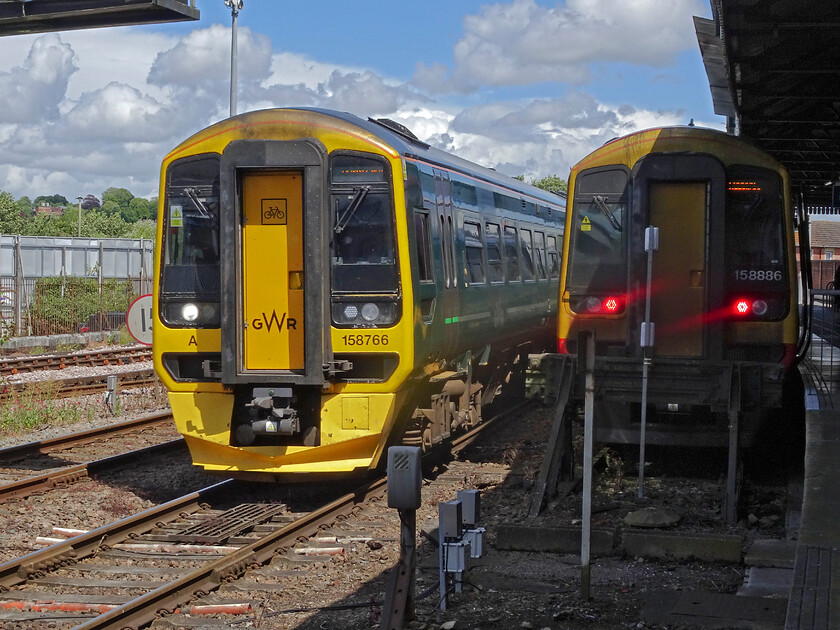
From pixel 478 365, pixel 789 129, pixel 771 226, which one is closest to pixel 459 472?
pixel 478 365

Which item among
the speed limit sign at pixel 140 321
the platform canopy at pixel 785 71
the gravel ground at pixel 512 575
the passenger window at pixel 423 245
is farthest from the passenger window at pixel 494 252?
the speed limit sign at pixel 140 321

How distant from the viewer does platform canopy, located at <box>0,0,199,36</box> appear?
384 inches

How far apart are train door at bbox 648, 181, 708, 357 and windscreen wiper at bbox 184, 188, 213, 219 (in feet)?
13.9

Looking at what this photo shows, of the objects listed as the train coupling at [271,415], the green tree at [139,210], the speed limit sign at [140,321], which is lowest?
the train coupling at [271,415]

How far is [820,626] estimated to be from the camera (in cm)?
516

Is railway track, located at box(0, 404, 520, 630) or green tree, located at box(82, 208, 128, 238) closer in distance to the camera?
railway track, located at box(0, 404, 520, 630)

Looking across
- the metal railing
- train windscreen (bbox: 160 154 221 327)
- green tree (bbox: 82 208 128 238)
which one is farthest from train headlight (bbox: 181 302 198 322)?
green tree (bbox: 82 208 128 238)

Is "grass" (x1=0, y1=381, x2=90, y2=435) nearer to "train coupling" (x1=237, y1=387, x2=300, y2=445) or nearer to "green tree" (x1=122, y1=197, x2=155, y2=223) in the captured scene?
"train coupling" (x1=237, y1=387, x2=300, y2=445)

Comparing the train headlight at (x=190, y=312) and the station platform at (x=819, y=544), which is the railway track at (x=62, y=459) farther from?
the station platform at (x=819, y=544)

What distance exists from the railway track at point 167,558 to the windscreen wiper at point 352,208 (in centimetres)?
243

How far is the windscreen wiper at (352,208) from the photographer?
31.8 ft

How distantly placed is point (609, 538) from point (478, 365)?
17.1 ft

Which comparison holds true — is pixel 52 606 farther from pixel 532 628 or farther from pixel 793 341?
pixel 793 341

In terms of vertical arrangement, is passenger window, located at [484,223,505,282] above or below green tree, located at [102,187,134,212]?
below
